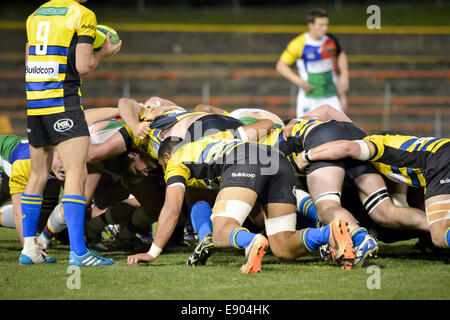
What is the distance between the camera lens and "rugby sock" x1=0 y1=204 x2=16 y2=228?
6.49 m

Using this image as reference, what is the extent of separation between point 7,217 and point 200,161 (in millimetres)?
2221

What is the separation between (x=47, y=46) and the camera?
16.8 feet

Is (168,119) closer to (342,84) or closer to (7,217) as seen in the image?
(7,217)

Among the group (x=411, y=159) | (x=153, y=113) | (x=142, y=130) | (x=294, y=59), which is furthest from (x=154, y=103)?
(x=294, y=59)

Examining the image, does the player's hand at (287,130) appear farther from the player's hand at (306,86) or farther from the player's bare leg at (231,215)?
the player's hand at (306,86)

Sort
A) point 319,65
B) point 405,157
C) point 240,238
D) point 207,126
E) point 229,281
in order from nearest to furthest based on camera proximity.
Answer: point 229,281
point 240,238
point 405,157
point 207,126
point 319,65

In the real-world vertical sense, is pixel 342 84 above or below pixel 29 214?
above

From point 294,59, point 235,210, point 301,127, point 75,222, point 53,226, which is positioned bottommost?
point 53,226

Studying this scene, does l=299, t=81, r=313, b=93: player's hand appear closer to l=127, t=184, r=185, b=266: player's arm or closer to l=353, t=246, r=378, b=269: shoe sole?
l=127, t=184, r=185, b=266: player's arm

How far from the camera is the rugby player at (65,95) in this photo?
16.7ft

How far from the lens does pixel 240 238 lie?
4758 millimetres

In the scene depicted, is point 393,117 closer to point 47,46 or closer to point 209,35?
point 209,35

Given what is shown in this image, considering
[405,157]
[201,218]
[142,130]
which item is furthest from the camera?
[142,130]

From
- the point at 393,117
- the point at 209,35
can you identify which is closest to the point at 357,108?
the point at 393,117
